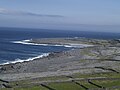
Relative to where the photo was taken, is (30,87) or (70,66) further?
(70,66)

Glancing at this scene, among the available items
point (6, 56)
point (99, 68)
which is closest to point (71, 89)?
point (99, 68)

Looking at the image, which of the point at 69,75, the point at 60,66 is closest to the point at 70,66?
the point at 60,66

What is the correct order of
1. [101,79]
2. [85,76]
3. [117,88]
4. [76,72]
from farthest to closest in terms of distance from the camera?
1. [76,72]
2. [85,76]
3. [101,79]
4. [117,88]

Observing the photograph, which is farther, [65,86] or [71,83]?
[71,83]

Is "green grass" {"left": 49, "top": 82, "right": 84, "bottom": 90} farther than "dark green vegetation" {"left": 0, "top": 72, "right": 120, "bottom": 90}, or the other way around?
"green grass" {"left": 49, "top": 82, "right": 84, "bottom": 90}

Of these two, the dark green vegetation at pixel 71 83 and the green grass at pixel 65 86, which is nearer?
the dark green vegetation at pixel 71 83

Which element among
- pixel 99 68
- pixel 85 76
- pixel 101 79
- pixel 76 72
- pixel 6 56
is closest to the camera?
pixel 101 79

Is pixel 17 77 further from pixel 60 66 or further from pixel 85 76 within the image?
pixel 60 66
